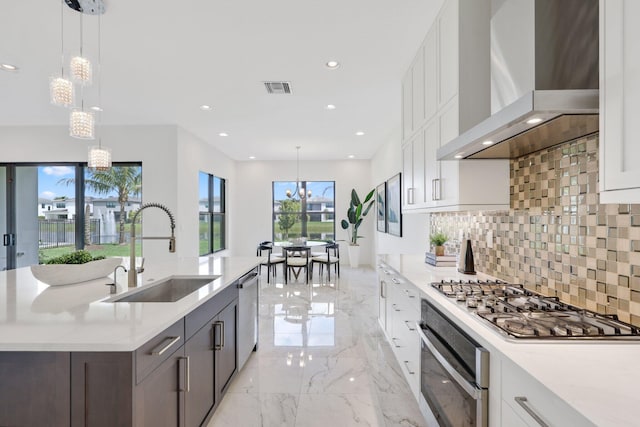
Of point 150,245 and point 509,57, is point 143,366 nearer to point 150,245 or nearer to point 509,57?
point 509,57

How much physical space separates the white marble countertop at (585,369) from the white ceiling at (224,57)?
2195 millimetres

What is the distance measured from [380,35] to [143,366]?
8.86ft

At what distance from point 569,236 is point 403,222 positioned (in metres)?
3.28

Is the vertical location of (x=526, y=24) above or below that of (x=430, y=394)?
above

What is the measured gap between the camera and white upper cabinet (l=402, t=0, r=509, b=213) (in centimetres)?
205

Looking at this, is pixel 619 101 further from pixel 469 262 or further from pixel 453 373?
pixel 469 262

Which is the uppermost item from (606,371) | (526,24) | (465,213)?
(526,24)

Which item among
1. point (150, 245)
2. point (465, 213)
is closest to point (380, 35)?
point (465, 213)

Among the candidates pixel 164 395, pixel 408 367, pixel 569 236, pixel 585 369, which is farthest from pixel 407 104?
pixel 164 395

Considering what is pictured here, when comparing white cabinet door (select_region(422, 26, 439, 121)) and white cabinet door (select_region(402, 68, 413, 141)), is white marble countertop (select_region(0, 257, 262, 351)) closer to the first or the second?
white cabinet door (select_region(422, 26, 439, 121))

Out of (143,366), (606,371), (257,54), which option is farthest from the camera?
(257,54)

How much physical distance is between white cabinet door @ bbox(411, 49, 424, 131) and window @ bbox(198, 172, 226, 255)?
453 centimetres

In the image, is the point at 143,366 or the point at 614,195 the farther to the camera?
the point at 143,366

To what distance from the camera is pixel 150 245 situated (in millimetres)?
5117
